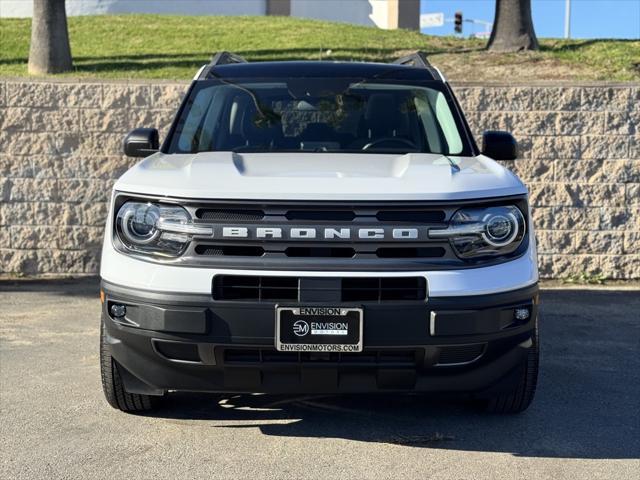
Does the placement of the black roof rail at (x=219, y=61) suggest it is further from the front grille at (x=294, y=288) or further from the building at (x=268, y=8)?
the building at (x=268, y=8)

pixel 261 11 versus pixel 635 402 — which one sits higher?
pixel 261 11

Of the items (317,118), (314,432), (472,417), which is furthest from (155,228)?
(472,417)

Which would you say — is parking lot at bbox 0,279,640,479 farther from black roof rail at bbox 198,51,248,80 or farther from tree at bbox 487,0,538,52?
tree at bbox 487,0,538,52

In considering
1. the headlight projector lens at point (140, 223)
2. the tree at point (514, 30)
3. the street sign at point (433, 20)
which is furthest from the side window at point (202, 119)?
the street sign at point (433, 20)

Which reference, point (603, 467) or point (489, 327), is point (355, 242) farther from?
point (603, 467)

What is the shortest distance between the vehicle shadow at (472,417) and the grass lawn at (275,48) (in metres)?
6.97

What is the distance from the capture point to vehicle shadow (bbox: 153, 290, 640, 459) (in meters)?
4.75

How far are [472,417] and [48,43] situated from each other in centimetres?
1012

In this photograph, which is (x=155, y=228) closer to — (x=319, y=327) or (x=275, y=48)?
(x=319, y=327)

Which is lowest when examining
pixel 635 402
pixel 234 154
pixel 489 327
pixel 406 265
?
pixel 635 402

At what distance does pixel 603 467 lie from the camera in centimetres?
442

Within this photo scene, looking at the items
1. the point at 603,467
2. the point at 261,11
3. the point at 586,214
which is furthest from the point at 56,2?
the point at 261,11

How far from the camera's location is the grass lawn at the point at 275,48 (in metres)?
12.8

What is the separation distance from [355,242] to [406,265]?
0.25m
